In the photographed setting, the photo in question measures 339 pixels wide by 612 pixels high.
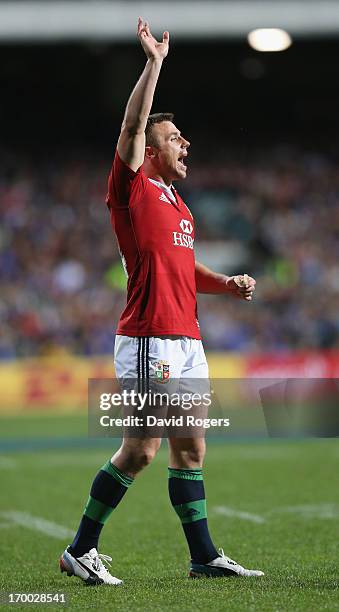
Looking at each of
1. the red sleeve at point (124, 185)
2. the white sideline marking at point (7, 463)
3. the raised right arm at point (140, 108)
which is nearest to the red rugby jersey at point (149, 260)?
the red sleeve at point (124, 185)

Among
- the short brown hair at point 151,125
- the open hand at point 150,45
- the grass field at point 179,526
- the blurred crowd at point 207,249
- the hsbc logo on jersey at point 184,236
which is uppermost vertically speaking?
the blurred crowd at point 207,249

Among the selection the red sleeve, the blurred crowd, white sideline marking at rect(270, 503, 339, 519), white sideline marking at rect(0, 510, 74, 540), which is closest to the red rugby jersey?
the red sleeve

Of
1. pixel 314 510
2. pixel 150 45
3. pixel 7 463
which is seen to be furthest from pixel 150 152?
pixel 7 463

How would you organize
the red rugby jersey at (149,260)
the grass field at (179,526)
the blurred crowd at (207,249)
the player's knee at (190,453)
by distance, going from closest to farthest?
the grass field at (179,526) < the red rugby jersey at (149,260) < the player's knee at (190,453) < the blurred crowd at (207,249)

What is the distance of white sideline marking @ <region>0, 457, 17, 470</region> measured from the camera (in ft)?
33.6

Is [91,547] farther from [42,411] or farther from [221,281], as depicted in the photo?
[42,411]

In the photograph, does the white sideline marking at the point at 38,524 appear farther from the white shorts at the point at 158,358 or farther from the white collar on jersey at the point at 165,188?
the white collar on jersey at the point at 165,188

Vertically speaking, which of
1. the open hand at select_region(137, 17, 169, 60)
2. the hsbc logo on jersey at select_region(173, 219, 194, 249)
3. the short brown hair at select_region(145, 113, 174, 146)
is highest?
the open hand at select_region(137, 17, 169, 60)

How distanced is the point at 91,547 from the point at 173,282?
48.7 inches

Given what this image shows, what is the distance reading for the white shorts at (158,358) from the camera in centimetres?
448

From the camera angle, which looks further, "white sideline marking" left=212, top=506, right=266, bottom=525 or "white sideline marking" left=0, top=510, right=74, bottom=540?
"white sideline marking" left=212, top=506, right=266, bottom=525

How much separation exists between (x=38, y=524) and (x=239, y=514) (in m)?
1.39

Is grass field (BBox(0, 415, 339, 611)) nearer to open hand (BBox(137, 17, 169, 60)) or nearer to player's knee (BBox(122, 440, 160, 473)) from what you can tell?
player's knee (BBox(122, 440, 160, 473))

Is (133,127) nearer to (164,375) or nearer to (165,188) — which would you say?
(165,188)
